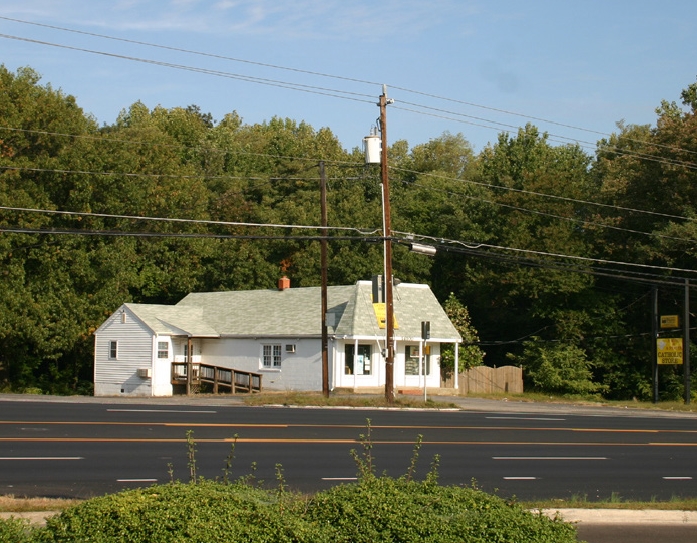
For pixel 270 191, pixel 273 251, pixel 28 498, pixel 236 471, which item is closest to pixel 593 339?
pixel 273 251

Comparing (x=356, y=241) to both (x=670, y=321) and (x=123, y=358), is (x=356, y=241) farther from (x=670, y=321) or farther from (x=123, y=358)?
(x=670, y=321)

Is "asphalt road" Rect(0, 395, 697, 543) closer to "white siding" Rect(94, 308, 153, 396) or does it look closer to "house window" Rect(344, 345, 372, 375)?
"house window" Rect(344, 345, 372, 375)

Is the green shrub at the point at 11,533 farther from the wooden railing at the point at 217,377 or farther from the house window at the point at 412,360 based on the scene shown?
the house window at the point at 412,360

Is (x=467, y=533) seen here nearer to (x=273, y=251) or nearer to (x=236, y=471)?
(x=236, y=471)

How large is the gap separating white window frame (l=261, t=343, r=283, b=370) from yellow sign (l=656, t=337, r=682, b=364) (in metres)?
18.4

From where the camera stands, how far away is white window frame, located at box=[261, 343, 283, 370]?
44.1 metres

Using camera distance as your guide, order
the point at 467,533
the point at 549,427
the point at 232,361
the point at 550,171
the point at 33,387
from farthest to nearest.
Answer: the point at 550,171 < the point at 33,387 < the point at 232,361 < the point at 549,427 < the point at 467,533

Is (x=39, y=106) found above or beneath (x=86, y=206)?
above

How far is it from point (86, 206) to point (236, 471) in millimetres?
34867

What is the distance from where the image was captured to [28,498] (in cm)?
1102

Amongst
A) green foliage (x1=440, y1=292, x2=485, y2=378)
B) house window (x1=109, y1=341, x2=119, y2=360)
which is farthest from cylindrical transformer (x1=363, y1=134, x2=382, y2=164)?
house window (x1=109, y1=341, x2=119, y2=360)

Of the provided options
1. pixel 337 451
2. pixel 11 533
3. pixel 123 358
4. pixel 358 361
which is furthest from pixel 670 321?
pixel 11 533

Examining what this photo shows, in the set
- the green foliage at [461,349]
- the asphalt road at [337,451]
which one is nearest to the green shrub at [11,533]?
the asphalt road at [337,451]

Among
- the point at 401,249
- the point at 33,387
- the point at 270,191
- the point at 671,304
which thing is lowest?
the point at 33,387
